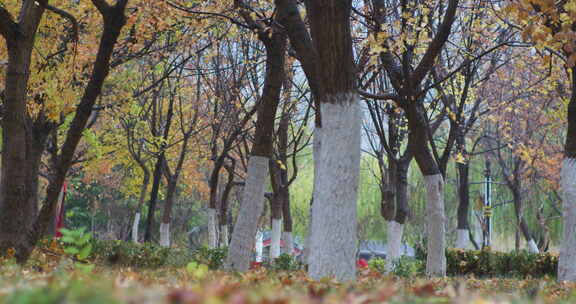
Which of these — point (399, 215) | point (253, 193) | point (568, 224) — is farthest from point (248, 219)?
point (399, 215)

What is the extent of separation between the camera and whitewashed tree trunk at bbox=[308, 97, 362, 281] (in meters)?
7.77

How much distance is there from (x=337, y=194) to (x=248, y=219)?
11.2ft

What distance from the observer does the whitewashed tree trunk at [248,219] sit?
10977mm

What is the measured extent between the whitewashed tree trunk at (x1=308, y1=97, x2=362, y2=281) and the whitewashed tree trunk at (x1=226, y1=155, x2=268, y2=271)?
3.07 metres

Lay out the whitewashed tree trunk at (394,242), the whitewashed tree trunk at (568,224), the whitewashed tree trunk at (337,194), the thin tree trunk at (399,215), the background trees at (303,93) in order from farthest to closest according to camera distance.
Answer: the whitewashed tree trunk at (394,242)
the thin tree trunk at (399,215)
the whitewashed tree trunk at (568,224)
the background trees at (303,93)
the whitewashed tree trunk at (337,194)

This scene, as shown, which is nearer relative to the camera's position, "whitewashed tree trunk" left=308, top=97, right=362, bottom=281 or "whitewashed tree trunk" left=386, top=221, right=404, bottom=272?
"whitewashed tree trunk" left=308, top=97, right=362, bottom=281

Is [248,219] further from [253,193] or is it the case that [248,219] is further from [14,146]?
[14,146]

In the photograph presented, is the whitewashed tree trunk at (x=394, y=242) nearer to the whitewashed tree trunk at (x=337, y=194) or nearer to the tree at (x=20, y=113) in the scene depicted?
the whitewashed tree trunk at (x=337, y=194)

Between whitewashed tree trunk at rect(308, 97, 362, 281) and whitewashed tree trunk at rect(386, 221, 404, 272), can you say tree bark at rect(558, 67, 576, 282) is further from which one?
whitewashed tree trunk at rect(386, 221, 404, 272)

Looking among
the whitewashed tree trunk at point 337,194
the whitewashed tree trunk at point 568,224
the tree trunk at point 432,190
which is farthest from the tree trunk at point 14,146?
the whitewashed tree trunk at point 568,224

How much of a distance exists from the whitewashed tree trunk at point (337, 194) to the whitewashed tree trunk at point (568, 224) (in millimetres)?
5212

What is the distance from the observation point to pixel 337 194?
7.84 meters

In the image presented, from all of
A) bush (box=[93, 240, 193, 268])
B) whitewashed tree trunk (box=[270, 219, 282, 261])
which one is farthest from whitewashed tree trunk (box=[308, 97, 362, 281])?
whitewashed tree trunk (box=[270, 219, 282, 261])

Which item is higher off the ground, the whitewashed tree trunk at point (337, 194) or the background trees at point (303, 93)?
the background trees at point (303, 93)
